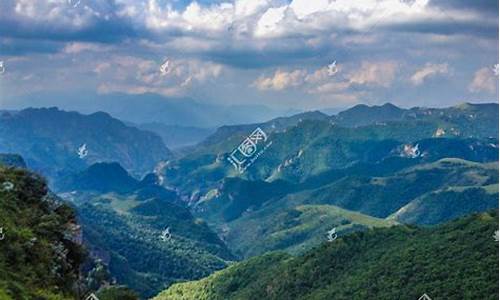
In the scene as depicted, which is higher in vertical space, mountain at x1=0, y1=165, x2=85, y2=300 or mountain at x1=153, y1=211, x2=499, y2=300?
mountain at x1=0, y1=165, x2=85, y2=300

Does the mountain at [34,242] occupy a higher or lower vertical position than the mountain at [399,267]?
higher

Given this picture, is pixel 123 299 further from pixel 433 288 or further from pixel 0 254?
pixel 433 288

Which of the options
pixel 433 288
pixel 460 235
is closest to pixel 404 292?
pixel 433 288

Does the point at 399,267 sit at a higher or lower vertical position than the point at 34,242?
lower

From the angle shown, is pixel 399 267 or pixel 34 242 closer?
pixel 34 242

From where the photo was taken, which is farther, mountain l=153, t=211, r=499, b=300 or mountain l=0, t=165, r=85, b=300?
mountain l=153, t=211, r=499, b=300
